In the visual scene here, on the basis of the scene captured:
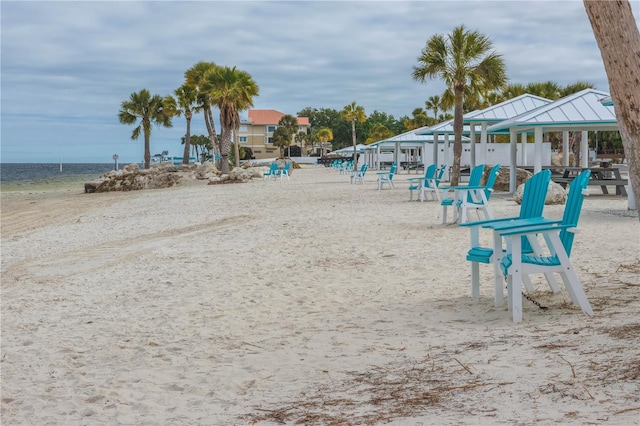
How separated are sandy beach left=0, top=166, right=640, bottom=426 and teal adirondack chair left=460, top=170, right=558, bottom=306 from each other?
18 cm

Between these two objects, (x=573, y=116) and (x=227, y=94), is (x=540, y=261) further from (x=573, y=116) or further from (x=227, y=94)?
(x=227, y=94)

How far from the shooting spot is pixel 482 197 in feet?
36.7

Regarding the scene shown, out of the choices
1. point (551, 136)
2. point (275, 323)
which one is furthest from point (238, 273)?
point (551, 136)

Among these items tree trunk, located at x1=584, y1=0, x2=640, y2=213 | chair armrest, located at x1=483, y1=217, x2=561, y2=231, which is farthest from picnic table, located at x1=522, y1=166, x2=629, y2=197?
tree trunk, located at x1=584, y1=0, x2=640, y2=213

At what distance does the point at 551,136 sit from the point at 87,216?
3796 cm

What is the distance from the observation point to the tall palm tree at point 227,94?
134 feet

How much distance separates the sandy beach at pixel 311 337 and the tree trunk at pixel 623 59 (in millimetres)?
1197

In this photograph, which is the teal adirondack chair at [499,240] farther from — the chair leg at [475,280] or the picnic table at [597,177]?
the picnic table at [597,177]

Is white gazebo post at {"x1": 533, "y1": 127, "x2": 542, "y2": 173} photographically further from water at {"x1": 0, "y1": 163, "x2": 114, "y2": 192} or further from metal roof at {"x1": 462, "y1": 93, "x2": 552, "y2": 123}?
water at {"x1": 0, "y1": 163, "x2": 114, "y2": 192}

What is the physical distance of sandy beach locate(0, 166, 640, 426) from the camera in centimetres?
367

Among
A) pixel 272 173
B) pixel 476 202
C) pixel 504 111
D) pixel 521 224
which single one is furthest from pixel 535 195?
pixel 272 173

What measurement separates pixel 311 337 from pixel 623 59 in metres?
2.81

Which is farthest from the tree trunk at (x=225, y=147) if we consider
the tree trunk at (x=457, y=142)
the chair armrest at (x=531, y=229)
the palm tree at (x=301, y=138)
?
the palm tree at (x=301, y=138)

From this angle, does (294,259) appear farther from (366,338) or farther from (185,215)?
(185,215)
